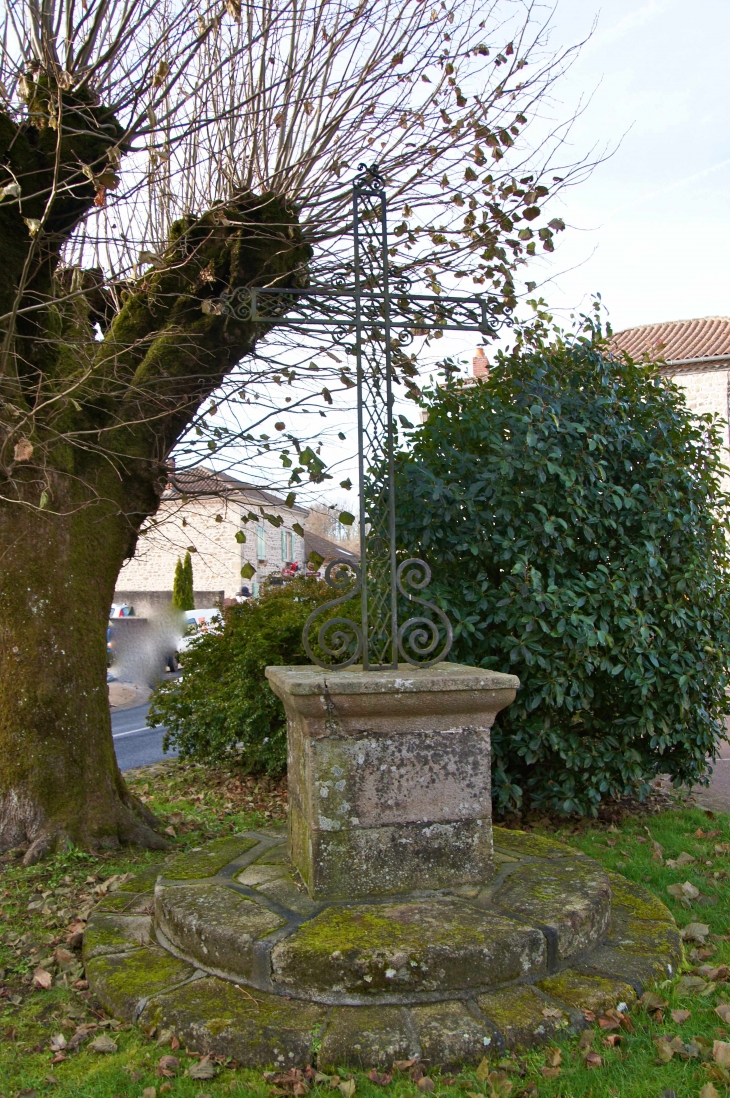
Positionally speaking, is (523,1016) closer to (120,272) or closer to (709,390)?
(120,272)

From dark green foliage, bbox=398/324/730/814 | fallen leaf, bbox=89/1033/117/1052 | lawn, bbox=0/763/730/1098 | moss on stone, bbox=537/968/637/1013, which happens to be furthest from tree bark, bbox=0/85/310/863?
moss on stone, bbox=537/968/637/1013

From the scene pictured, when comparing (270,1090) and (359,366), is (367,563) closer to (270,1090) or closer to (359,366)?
(359,366)

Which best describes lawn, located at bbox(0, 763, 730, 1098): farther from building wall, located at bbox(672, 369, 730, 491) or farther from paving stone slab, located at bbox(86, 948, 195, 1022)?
building wall, located at bbox(672, 369, 730, 491)

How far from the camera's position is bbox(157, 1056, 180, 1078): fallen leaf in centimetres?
255

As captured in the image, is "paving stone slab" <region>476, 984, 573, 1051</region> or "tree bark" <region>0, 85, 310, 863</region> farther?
"tree bark" <region>0, 85, 310, 863</region>

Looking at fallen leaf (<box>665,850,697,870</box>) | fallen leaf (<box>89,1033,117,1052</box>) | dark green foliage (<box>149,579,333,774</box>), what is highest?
dark green foliage (<box>149,579,333,774</box>)

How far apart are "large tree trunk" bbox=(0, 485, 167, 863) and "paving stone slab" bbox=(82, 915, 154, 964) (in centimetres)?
116

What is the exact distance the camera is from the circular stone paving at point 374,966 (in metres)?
2.63

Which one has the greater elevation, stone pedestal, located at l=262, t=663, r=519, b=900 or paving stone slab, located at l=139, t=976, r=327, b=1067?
stone pedestal, located at l=262, t=663, r=519, b=900

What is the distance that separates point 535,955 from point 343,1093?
2.88 feet

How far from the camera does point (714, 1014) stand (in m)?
2.86

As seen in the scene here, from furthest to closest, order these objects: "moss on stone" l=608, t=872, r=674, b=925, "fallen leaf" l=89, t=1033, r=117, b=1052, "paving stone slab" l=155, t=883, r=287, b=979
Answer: "moss on stone" l=608, t=872, r=674, b=925 < "paving stone slab" l=155, t=883, r=287, b=979 < "fallen leaf" l=89, t=1033, r=117, b=1052

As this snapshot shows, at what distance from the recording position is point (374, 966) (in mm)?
2789

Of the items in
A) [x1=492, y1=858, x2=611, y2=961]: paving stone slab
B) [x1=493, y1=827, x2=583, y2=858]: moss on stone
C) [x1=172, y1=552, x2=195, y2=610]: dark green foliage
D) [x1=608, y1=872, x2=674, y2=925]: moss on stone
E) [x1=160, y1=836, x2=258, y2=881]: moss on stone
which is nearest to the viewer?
[x1=492, y1=858, x2=611, y2=961]: paving stone slab
